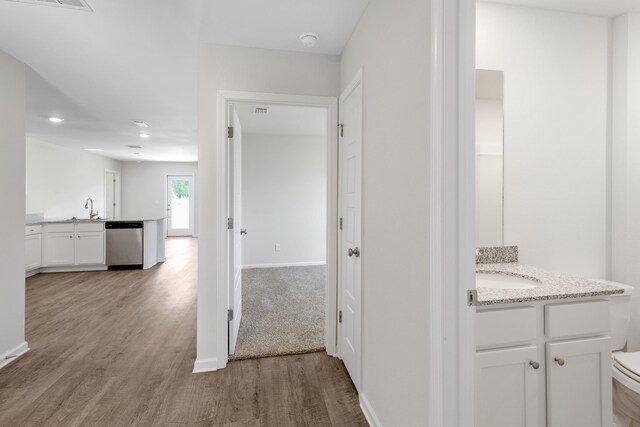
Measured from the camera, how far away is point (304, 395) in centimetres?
194

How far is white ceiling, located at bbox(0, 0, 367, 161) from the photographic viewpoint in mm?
1883

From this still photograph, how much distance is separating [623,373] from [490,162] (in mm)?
1238

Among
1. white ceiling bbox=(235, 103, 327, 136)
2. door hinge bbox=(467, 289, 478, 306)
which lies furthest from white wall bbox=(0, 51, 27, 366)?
door hinge bbox=(467, 289, 478, 306)

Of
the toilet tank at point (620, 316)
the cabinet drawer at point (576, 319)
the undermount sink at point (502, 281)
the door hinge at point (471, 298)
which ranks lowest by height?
the toilet tank at point (620, 316)

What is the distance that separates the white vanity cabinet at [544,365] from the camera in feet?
3.97

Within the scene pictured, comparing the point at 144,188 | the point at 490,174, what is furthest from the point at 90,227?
the point at 490,174

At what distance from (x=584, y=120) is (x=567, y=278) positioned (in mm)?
1124

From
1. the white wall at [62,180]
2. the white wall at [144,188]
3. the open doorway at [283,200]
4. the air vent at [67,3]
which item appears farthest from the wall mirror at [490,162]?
the white wall at [144,188]

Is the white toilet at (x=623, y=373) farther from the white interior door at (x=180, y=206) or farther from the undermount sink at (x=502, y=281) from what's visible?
the white interior door at (x=180, y=206)

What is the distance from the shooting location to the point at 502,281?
1.63 metres

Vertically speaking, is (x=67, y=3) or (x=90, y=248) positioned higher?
(x=67, y=3)

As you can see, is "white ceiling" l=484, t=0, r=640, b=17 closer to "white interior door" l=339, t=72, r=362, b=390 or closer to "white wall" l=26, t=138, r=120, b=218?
"white interior door" l=339, t=72, r=362, b=390

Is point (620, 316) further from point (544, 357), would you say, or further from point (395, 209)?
point (395, 209)

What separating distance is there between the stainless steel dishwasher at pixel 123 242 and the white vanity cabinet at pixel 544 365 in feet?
19.0
